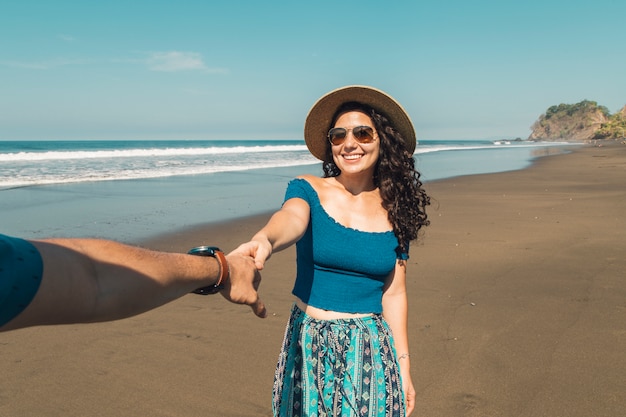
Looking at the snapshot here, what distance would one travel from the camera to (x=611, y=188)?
14180mm

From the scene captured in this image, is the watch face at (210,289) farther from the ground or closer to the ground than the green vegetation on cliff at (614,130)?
closer to the ground

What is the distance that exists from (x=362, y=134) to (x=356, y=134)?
31 mm

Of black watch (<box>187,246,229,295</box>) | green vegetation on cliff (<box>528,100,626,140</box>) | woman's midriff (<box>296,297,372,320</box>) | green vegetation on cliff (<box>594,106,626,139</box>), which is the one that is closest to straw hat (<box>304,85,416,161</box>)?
woman's midriff (<box>296,297,372,320</box>)

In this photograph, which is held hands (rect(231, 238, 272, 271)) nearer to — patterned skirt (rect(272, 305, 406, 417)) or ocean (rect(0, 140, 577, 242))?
patterned skirt (rect(272, 305, 406, 417))

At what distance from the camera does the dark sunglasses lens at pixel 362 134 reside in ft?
8.27

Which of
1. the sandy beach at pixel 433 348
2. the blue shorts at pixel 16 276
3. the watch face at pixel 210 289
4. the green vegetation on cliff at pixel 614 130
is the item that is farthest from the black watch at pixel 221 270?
the green vegetation on cliff at pixel 614 130

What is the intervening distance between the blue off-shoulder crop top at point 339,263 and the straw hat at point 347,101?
0.52 m

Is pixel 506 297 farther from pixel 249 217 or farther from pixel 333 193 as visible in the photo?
pixel 249 217

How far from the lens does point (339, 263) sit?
7.28 ft

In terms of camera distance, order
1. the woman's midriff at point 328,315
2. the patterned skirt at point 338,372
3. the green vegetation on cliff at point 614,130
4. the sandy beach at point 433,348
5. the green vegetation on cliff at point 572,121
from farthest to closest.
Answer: the green vegetation on cliff at point 572,121 < the green vegetation on cliff at point 614,130 < the sandy beach at point 433,348 < the woman's midriff at point 328,315 < the patterned skirt at point 338,372

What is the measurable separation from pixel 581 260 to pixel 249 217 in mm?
6464

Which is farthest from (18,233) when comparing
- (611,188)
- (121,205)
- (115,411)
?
(611,188)

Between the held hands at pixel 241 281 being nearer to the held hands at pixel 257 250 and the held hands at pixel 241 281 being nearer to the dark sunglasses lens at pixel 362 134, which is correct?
the held hands at pixel 257 250

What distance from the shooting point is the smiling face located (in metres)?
2.52
